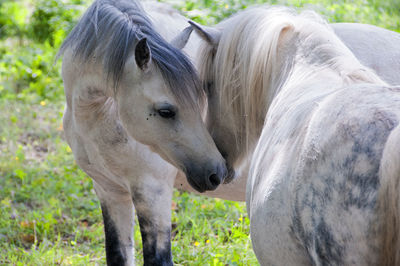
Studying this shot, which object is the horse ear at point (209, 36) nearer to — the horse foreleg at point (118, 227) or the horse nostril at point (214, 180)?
the horse nostril at point (214, 180)

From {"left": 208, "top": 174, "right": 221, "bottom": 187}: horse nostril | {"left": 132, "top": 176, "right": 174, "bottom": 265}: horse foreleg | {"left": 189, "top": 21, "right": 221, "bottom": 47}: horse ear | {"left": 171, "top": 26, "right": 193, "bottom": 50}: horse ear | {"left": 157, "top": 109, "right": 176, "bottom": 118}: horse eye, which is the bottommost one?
{"left": 132, "top": 176, "right": 174, "bottom": 265}: horse foreleg

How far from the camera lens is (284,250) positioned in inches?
62.3

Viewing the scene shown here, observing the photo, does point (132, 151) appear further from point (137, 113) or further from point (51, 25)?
point (51, 25)

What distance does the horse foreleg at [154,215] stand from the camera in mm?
2859

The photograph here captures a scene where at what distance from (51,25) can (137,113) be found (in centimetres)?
733

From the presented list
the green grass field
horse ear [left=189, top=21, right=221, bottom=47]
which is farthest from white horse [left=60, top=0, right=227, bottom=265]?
the green grass field

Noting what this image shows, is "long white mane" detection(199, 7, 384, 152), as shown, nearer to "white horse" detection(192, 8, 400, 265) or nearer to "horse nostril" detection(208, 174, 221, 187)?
"white horse" detection(192, 8, 400, 265)

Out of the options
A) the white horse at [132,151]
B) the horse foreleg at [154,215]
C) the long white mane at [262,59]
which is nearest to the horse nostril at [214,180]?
the long white mane at [262,59]

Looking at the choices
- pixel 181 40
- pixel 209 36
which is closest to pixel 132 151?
pixel 181 40

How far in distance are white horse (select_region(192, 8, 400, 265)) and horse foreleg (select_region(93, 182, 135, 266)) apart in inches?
42.6

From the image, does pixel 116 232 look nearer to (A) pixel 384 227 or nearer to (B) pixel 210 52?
(B) pixel 210 52

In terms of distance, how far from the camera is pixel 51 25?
Answer: 9242mm

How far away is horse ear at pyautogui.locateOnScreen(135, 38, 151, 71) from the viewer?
7.75ft

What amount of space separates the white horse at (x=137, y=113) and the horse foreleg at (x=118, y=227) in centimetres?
24
